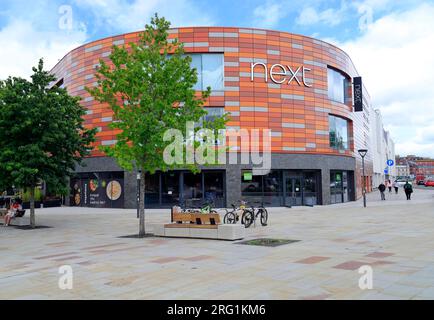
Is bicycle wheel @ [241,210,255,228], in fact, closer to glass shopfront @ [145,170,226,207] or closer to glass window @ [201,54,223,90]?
glass shopfront @ [145,170,226,207]

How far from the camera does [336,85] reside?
39.3 meters

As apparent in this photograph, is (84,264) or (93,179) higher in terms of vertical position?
(93,179)

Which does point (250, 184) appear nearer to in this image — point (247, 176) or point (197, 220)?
point (247, 176)

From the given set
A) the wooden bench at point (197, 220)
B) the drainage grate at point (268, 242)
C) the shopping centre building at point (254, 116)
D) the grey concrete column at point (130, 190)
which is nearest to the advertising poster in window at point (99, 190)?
the shopping centre building at point (254, 116)

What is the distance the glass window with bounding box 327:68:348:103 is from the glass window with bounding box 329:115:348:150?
2066 millimetres

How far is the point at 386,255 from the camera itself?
10.1m

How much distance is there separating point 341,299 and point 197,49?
2934cm

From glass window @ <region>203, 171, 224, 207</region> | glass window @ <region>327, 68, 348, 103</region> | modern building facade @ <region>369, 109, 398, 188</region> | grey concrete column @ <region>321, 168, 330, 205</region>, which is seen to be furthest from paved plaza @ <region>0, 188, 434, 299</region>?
modern building facade @ <region>369, 109, 398, 188</region>

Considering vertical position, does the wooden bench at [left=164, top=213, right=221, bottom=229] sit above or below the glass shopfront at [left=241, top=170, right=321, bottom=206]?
below

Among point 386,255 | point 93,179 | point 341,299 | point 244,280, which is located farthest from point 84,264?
point 93,179

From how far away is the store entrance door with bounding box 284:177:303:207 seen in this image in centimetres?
3422

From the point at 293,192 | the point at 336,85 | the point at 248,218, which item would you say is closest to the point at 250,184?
the point at 293,192
